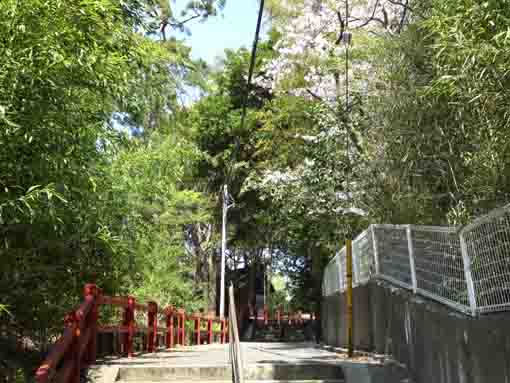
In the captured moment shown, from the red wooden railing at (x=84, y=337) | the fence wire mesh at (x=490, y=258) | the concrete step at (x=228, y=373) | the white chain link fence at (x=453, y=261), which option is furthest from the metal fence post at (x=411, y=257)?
the red wooden railing at (x=84, y=337)

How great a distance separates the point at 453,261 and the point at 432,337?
0.71 meters

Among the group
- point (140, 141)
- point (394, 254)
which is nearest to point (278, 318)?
point (140, 141)

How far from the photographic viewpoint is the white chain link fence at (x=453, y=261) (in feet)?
12.5

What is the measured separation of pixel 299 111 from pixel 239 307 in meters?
18.8

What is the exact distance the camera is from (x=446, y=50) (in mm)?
4664

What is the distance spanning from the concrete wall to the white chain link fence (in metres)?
0.12

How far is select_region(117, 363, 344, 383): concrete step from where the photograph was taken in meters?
6.04

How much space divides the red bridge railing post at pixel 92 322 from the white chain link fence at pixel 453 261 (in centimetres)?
336

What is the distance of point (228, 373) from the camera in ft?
20.2

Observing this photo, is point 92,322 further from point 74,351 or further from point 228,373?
point 228,373

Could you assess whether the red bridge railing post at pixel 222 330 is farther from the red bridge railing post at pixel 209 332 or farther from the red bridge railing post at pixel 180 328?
the red bridge railing post at pixel 180 328

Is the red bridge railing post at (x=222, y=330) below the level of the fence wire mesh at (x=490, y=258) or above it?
below

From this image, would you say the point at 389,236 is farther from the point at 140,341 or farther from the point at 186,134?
the point at 186,134

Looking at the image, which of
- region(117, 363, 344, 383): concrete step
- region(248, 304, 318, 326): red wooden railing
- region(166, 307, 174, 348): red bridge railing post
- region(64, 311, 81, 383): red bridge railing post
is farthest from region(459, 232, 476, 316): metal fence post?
region(248, 304, 318, 326): red wooden railing
